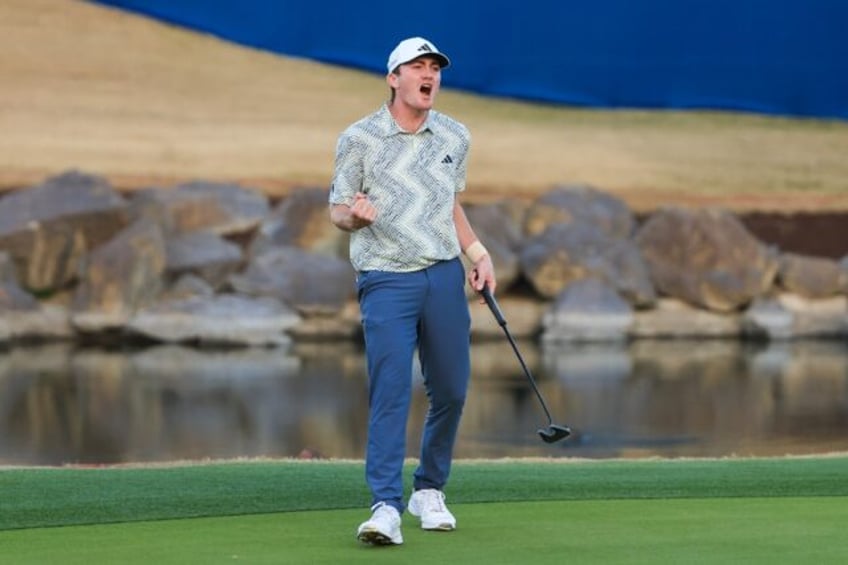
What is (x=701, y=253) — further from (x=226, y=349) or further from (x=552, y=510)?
(x=552, y=510)

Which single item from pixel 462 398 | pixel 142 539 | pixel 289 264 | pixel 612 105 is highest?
pixel 612 105

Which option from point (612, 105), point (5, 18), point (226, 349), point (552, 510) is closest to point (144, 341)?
point (226, 349)

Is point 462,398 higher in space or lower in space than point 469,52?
lower

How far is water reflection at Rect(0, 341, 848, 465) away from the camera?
35.6 feet

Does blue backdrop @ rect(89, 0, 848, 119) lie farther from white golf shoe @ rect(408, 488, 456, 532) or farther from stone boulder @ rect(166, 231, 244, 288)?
white golf shoe @ rect(408, 488, 456, 532)

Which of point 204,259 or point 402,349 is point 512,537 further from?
Result: point 204,259

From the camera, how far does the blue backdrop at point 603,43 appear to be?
1748 centimetres

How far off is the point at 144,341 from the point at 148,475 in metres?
10.2

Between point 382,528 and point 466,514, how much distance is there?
2.32 feet


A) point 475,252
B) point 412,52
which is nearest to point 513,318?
point 475,252

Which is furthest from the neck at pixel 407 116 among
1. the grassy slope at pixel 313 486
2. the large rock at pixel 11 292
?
the large rock at pixel 11 292

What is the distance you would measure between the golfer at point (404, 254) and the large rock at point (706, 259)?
1268 cm

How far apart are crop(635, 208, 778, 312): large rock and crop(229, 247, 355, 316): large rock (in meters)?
2.68

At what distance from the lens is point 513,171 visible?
714 inches
